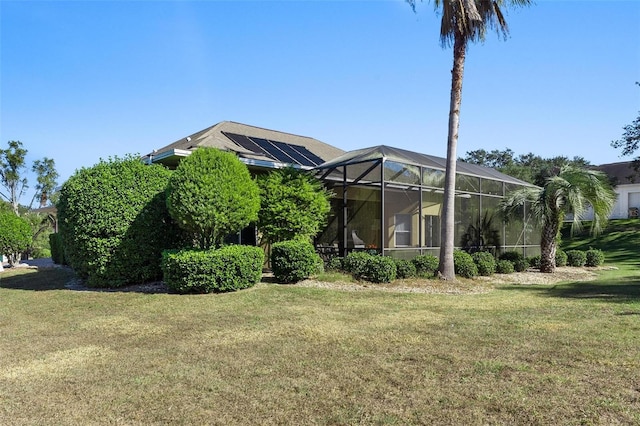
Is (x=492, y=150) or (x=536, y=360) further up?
(x=492, y=150)

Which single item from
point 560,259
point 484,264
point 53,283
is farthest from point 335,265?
point 560,259

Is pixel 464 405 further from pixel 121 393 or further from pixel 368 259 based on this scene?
pixel 368 259

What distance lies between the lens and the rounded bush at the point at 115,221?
9.92 meters

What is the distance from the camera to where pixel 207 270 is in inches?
364

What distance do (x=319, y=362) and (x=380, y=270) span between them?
663 cm

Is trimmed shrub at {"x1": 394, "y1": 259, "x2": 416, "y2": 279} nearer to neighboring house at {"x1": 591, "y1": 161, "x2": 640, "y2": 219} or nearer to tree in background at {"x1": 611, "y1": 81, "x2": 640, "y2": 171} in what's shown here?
tree in background at {"x1": 611, "y1": 81, "x2": 640, "y2": 171}

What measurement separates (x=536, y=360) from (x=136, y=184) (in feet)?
30.5

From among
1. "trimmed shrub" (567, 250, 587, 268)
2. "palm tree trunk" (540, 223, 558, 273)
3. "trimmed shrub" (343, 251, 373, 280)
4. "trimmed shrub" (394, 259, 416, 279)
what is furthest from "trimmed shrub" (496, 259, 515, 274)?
"trimmed shrub" (343, 251, 373, 280)

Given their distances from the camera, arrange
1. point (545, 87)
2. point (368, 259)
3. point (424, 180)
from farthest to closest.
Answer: point (424, 180)
point (545, 87)
point (368, 259)

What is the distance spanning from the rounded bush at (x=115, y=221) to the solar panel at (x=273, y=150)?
194 inches

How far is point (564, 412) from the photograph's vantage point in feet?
10.6

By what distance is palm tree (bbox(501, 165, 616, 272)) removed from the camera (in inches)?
554

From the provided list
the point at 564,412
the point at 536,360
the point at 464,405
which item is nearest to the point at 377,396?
the point at 464,405

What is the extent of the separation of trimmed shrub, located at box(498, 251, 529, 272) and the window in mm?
4457
